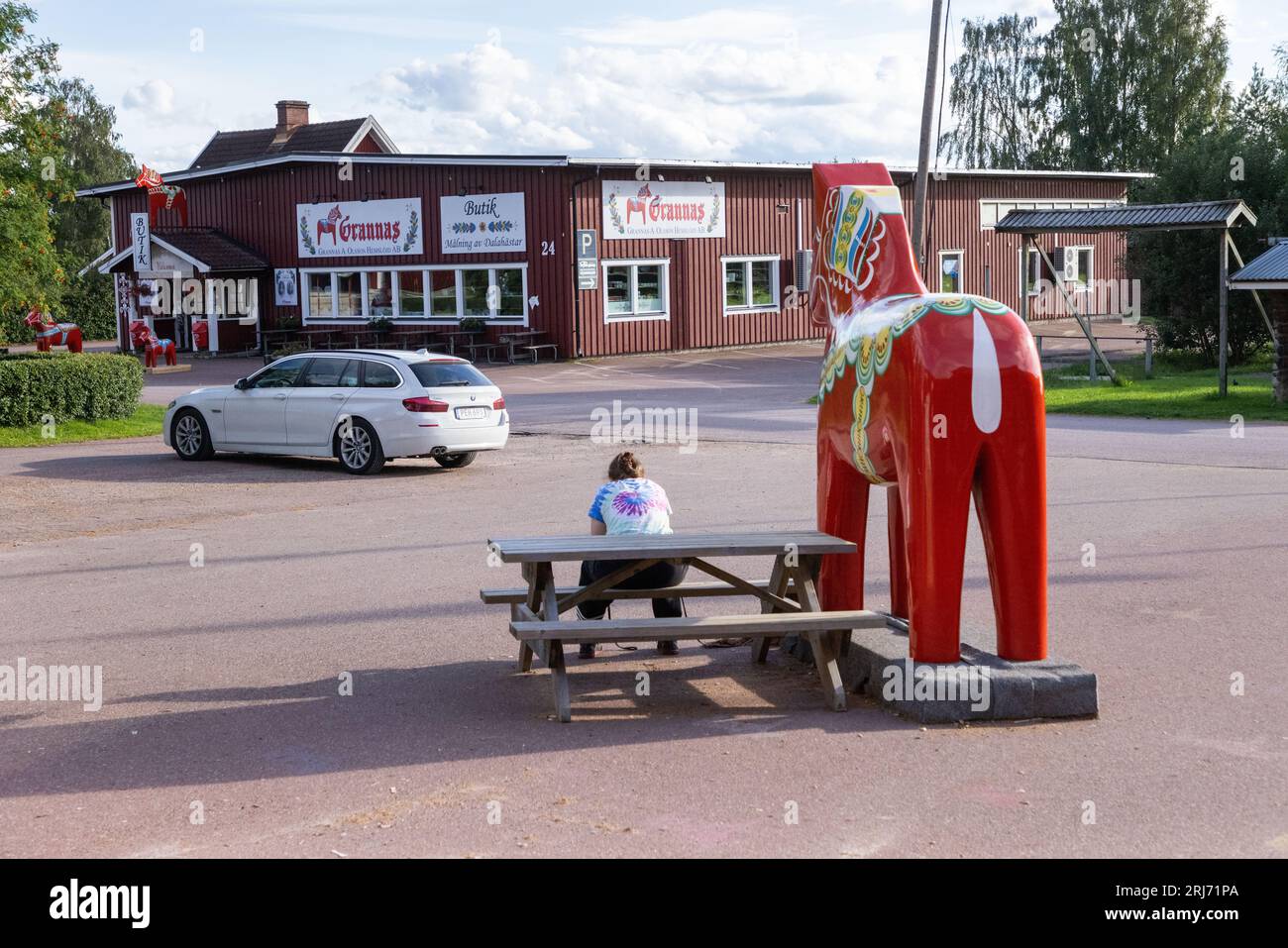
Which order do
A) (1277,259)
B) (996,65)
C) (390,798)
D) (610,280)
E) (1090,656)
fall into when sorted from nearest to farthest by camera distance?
(390,798) < (1090,656) < (1277,259) < (610,280) < (996,65)

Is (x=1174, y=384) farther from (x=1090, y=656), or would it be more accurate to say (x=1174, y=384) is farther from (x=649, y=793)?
(x=649, y=793)

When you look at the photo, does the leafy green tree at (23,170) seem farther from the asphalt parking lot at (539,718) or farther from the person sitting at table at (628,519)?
the person sitting at table at (628,519)

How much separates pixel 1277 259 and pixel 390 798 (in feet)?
68.3

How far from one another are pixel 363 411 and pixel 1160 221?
1519cm

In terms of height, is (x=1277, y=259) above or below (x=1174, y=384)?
above

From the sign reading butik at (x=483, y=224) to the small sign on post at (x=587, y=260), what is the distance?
174 centimetres

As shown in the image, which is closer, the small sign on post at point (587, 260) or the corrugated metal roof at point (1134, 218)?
the corrugated metal roof at point (1134, 218)

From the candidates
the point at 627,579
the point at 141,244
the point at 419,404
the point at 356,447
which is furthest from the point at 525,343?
the point at 627,579

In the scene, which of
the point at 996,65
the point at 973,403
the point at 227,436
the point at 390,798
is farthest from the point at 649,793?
the point at 996,65

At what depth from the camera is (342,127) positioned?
5438 cm

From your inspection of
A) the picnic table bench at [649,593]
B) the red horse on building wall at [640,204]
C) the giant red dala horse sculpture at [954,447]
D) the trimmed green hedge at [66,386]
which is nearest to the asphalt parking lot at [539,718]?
the picnic table bench at [649,593]

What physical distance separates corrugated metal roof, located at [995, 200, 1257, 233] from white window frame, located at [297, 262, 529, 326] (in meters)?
14.5

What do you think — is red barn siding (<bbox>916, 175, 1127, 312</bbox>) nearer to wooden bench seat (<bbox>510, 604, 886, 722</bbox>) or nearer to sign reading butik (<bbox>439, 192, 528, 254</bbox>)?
sign reading butik (<bbox>439, 192, 528, 254</bbox>)

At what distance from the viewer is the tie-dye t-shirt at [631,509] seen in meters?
8.31
